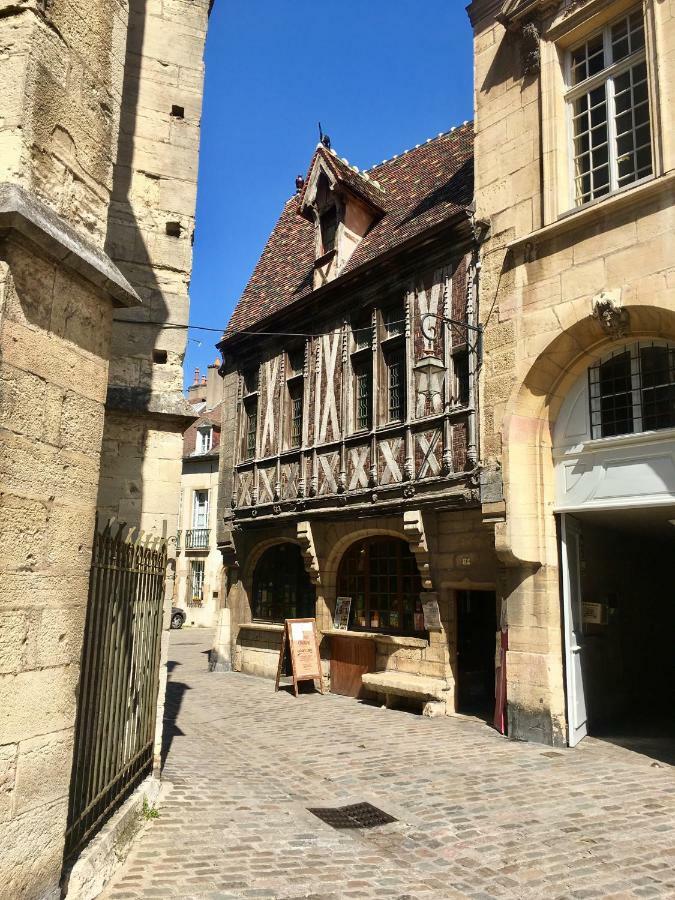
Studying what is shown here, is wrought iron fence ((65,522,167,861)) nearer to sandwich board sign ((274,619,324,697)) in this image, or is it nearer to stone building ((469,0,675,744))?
stone building ((469,0,675,744))

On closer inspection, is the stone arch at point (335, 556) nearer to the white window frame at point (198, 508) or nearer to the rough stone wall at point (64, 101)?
the rough stone wall at point (64, 101)

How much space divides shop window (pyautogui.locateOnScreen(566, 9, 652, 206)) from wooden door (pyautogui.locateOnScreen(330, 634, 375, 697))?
265 inches

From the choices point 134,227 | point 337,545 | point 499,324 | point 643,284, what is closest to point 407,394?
point 499,324

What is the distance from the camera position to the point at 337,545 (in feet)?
37.2

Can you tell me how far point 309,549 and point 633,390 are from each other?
19.5 feet

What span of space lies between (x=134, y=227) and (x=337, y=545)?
6416 millimetres

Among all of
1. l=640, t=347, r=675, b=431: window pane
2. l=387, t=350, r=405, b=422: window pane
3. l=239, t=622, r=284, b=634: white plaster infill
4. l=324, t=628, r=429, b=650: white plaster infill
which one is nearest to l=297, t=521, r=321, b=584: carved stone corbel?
l=324, t=628, r=429, b=650: white plaster infill

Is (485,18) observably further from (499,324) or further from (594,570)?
(594,570)

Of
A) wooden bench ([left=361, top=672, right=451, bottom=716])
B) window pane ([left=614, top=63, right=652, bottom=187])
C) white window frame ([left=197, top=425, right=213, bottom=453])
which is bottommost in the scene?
wooden bench ([left=361, top=672, right=451, bottom=716])

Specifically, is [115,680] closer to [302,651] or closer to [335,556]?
[302,651]

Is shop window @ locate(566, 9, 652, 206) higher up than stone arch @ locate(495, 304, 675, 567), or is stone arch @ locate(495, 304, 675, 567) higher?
shop window @ locate(566, 9, 652, 206)

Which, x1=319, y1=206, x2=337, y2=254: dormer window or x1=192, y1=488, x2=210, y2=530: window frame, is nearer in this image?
x1=319, y1=206, x2=337, y2=254: dormer window

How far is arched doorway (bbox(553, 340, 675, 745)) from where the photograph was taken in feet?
23.2

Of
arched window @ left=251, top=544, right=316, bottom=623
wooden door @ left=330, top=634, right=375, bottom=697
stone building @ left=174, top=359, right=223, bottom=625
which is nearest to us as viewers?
wooden door @ left=330, top=634, right=375, bottom=697
